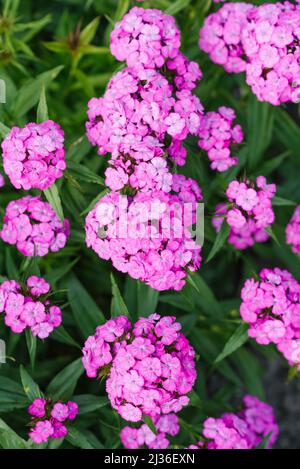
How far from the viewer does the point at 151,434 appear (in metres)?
3.61

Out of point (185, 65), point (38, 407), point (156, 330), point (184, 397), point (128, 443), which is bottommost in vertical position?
point (128, 443)

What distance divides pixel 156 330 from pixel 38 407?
0.77 meters

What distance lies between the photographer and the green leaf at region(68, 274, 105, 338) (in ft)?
12.5

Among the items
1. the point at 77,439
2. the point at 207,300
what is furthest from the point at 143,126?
the point at 77,439

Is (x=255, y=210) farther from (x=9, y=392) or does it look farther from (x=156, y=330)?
(x=9, y=392)

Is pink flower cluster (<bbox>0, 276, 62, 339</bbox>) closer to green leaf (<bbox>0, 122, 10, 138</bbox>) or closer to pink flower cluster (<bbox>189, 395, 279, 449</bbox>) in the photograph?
green leaf (<bbox>0, 122, 10, 138</bbox>)

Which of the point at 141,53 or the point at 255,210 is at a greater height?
the point at 141,53

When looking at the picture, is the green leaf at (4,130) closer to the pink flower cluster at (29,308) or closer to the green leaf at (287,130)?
the pink flower cluster at (29,308)

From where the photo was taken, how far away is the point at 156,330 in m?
3.18

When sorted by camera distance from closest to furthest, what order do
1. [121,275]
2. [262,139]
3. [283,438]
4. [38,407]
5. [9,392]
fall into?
[38,407]
[9,392]
[262,139]
[121,275]
[283,438]

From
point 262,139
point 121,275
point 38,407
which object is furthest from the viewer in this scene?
point 121,275

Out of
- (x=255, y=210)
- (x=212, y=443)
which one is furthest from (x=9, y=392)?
(x=255, y=210)

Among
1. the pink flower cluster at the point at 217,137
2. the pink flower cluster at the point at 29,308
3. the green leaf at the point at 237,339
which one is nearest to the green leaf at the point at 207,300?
the green leaf at the point at 237,339

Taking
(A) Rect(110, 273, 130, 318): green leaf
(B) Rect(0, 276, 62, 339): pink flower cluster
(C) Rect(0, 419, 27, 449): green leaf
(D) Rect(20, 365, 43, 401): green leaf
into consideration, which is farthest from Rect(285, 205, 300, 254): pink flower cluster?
(C) Rect(0, 419, 27, 449): green leaf
